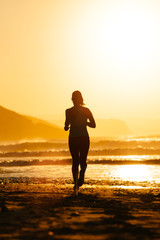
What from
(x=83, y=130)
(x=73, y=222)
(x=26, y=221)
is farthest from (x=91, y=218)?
(x=83, y=130)

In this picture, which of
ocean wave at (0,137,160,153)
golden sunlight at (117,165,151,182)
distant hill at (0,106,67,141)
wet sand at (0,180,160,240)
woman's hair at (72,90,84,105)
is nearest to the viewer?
wet sand at (0,180,160,240)

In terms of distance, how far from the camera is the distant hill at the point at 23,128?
161375mm

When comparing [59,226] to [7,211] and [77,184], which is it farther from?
[77,184]

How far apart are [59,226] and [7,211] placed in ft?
4.73

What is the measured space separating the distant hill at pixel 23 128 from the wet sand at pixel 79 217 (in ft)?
489

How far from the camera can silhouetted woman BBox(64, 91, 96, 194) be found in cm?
843

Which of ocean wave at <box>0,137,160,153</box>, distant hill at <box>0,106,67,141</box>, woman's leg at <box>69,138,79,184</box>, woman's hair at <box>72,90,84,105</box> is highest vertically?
distant hill at <box>0,106,67,141</box>

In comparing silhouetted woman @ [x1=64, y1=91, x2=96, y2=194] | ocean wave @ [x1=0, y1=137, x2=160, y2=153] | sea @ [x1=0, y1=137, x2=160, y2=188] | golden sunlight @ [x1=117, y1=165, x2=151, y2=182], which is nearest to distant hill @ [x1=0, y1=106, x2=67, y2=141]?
ocean wave @ [x1=0, y1=137, x2=160, y2=153]

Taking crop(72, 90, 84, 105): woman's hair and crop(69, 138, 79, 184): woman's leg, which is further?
crop(72, 90, 84, 105): woman's hair

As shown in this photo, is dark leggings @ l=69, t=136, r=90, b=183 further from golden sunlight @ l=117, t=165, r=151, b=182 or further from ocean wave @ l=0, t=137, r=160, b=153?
ocean wave @ l=0, t=137, r=160, b=153

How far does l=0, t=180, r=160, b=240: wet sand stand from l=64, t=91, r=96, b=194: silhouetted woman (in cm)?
81

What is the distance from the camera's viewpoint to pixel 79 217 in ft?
17.9

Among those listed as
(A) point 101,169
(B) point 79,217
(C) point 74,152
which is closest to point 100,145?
(A) point 101,169

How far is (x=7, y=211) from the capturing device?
597 cm
